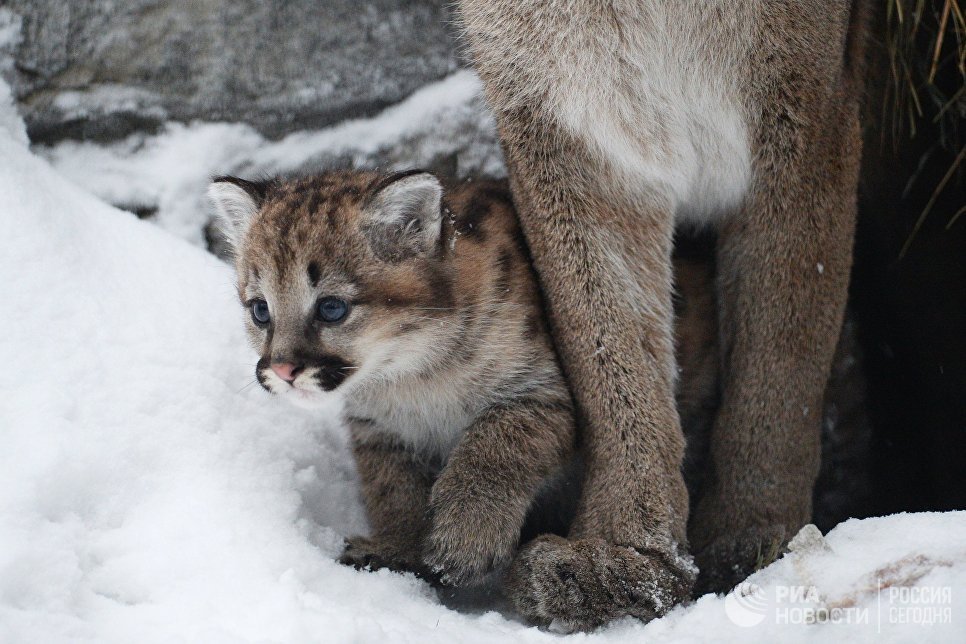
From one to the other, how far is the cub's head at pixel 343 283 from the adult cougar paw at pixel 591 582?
2.68 feet

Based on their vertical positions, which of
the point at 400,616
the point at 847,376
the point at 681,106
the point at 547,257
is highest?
the point at 681,106

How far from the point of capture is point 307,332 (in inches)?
133

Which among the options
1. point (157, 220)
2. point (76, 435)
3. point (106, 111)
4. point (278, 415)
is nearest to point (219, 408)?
point (278, 415)

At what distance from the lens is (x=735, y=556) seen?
378 cm

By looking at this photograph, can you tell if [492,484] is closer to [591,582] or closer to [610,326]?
[591,582]

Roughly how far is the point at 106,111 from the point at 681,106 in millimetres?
2593

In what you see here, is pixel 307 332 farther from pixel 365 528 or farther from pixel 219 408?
pixel 365 528

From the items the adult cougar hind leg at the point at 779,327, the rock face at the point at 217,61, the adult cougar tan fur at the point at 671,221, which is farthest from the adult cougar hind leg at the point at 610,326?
the rock face at the point at 217,61

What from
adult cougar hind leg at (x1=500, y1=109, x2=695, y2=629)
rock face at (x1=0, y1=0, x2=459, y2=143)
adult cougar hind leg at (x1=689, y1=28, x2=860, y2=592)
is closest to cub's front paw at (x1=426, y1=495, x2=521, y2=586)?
adult cougar hind leg at (x1=500, y1=109, x2=695, y2=629)

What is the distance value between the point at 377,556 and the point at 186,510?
2.32ft

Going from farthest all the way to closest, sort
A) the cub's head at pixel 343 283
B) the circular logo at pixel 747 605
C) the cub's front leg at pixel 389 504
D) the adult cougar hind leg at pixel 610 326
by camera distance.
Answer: the adult cougar hind leg at pixel 610 326
the cub's front leg at pixel 389 504
the cub's head at pixel 343 283
the circular logo at pixel 747 605

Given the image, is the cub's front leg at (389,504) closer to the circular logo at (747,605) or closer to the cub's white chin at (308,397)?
the cub's white chin at (308,397)

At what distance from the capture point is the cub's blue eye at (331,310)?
11.2ft

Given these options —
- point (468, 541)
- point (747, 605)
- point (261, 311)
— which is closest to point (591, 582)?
point (468, 541)
